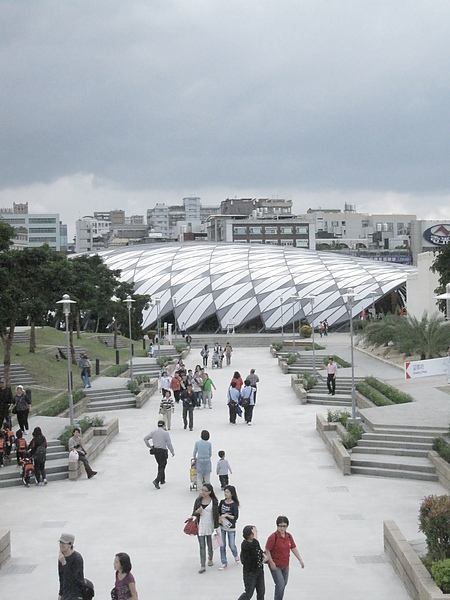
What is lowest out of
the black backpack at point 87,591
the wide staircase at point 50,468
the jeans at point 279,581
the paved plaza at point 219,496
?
the paved plaza at point 219,496

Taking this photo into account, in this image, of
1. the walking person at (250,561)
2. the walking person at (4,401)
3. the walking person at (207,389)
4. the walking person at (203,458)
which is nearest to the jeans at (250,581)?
the walking person at (250,561)

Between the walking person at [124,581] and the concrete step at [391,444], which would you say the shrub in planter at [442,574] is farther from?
the concrete step at [391,444]

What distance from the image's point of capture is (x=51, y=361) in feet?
126

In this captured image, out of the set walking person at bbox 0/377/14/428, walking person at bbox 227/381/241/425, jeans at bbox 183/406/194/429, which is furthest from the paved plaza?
walking person at bbox 0/377/14/428

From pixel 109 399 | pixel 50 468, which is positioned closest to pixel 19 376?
pixel 109 399

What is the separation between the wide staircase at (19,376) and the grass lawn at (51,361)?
10.3 inches

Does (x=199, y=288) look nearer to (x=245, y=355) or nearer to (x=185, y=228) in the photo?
(x=245, y=355)

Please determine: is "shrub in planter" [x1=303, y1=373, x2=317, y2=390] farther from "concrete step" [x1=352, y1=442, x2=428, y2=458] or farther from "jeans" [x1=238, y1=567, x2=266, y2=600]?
"jeans" [x1=238, y1=567, x2=266, y2=600]

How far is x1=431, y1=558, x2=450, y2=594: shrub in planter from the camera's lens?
387 inches

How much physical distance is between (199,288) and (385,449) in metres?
49.7

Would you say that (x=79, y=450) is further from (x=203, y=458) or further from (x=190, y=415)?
(x=190, y=415)

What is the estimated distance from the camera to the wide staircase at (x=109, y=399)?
30.3 meters

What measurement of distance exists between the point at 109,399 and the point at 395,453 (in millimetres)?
14959

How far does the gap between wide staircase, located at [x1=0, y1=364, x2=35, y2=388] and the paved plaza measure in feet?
27.9
